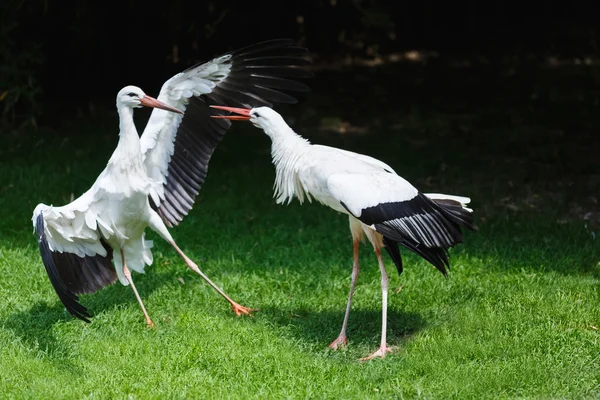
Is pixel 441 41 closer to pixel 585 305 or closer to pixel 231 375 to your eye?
pixel 585 305

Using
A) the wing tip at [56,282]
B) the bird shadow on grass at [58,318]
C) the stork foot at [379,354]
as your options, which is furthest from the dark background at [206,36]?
the stork foot at [379,354]

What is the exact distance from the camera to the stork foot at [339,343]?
5332 mm

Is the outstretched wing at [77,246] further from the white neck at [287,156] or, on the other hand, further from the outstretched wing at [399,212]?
the outstretched wing at [399,212]

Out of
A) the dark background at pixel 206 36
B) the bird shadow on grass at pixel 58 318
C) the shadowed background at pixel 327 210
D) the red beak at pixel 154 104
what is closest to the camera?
the shadowed background at pixel 327 210

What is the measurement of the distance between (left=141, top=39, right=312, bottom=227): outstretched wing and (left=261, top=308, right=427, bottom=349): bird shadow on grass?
1.10 metres

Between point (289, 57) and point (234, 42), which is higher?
point (289, 57)

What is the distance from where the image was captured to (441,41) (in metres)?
12.8

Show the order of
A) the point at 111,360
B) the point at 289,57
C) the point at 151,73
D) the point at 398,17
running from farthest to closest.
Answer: the point at 398,17
the point at 151,73
the point at 289,57
the point at 111,360

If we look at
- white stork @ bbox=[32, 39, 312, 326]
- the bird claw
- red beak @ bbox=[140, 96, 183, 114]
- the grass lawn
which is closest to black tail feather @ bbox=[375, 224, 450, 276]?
the grass lawn

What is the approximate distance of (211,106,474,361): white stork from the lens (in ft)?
16.7

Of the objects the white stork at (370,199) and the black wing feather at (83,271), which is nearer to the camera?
the white stork at (370,199)

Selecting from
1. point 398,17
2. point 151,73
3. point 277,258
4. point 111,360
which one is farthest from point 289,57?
point 398,17

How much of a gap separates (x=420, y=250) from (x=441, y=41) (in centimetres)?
813

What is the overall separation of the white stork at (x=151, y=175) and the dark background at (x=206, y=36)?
3.23 meters
